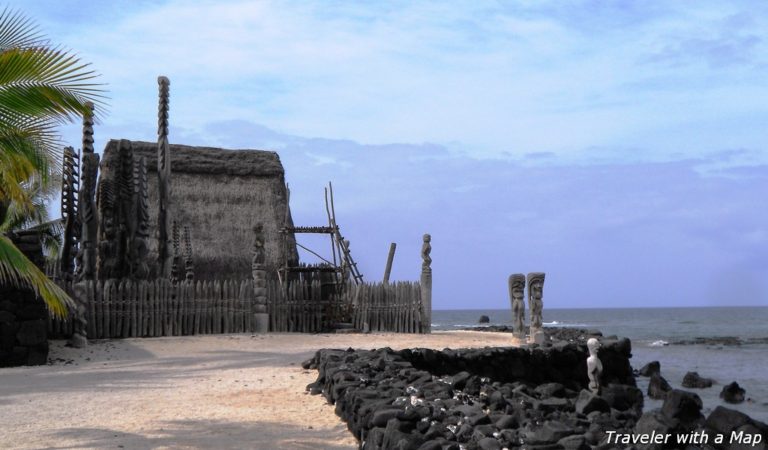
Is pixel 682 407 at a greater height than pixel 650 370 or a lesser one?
greater

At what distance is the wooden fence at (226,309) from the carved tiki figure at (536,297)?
320cm

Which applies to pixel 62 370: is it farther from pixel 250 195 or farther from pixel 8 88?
pixel 250 195

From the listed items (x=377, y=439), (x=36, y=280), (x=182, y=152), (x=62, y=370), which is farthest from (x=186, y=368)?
(x=182, y=152)

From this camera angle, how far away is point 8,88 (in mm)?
10438

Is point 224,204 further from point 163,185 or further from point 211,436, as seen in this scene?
point 211,436

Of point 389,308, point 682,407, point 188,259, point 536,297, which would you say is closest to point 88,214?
point 188,259

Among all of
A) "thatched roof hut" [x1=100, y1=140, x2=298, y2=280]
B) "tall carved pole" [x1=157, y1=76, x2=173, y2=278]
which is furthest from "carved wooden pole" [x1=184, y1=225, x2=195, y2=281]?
"tall carved pole" [x1=157, y1=76, x2=173, y2=278]

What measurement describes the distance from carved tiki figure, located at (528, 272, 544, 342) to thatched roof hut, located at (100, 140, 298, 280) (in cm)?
1079

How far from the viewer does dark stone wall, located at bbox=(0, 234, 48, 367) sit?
51.3 ft

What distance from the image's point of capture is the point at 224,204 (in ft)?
98.7

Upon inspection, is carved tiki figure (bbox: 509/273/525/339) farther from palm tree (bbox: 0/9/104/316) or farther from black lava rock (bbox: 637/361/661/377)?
palm tree (bbox: 0/9/104/316)

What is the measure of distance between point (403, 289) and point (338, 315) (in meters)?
1.84

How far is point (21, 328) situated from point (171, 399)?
245 inches

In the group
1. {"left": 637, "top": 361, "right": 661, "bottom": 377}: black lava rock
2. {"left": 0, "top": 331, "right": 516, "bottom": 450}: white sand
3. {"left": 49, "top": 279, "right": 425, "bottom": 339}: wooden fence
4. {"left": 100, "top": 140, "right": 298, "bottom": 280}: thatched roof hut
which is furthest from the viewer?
{"left": 100, "top": 140, "right": 298, "bottom": 280}: thatched roof hut
